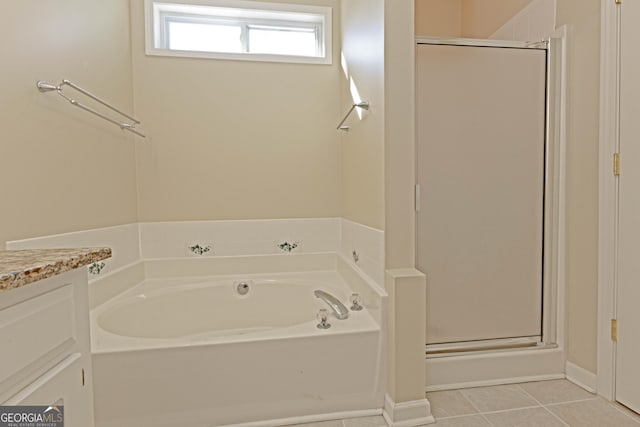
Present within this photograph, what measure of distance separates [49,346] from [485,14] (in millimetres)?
3276

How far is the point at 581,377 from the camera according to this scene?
6.34 feet

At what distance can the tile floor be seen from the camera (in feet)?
5.38

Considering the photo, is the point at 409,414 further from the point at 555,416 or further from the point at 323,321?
the point at 555,416

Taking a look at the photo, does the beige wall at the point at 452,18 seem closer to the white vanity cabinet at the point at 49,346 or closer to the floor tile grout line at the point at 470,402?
the floor tile grout line at the point at 470,402

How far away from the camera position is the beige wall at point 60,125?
147 centimetres

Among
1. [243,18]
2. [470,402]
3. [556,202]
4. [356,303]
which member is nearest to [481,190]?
[556,202]

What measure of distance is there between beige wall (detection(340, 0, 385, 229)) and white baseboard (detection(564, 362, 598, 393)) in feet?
4.37

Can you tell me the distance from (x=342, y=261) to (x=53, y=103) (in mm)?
1870

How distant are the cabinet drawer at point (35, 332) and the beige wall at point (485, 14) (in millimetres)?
2846

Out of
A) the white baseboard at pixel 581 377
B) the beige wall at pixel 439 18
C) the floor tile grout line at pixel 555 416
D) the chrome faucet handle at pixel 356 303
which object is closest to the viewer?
the floor tile grout line at pixel 555 416

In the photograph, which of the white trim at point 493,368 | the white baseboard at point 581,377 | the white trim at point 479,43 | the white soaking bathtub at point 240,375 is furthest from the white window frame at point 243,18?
the white baseboard at point 581,377

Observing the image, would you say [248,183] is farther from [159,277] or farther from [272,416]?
[272,416]

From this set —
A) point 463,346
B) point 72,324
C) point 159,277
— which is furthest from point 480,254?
point 159,277

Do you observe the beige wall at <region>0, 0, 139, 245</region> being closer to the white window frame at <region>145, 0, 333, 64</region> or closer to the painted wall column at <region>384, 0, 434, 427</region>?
the white window frame at <region>145, 0, 333, 64</region>
